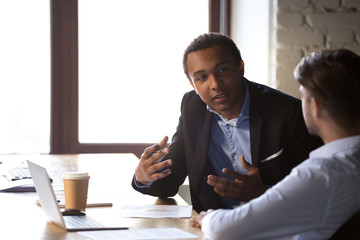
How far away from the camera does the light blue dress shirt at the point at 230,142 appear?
7.02ft

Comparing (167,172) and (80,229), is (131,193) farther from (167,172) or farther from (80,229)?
(80,229)

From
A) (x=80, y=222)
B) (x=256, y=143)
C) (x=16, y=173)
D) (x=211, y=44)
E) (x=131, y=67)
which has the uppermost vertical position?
(x=211, y=44)

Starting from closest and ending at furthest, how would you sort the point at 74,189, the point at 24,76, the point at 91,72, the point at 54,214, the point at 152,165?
the point at 54,214 < the point at 74,189 < the point at 152,165 < the point at 24,76 < the point at 91,72

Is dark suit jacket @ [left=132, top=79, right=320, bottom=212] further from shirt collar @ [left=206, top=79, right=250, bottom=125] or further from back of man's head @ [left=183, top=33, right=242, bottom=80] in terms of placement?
back of man's head @ [left=183, top=33, right=242, bottom=80]

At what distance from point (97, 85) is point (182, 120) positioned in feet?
5.26

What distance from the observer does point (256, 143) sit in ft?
6.68

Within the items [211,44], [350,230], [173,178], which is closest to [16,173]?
[173,178]

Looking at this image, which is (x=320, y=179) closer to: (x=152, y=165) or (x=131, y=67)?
(x=152, y=165)

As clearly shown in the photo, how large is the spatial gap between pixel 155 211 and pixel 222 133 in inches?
26.5

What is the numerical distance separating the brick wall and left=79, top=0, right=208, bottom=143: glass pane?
90 cm

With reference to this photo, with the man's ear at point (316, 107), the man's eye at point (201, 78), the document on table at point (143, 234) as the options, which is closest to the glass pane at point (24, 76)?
the man's eye at point (201, 78)

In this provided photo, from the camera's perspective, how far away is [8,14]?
359 centimetres

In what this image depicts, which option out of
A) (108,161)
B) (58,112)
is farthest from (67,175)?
(58,112)

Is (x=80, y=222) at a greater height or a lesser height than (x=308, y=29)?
lesser
